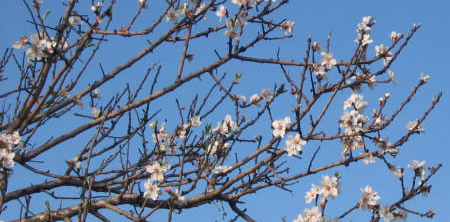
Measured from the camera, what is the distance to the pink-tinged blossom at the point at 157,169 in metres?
3.81

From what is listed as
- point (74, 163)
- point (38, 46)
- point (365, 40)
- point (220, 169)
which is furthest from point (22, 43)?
point (365, 40)

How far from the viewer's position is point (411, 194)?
11.6 ft

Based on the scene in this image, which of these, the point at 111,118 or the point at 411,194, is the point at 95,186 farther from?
the point at 411,194

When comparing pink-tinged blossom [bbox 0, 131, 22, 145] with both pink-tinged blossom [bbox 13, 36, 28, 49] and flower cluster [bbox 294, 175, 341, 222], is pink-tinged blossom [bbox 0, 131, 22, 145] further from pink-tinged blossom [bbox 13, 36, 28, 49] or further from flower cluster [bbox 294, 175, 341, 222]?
flower cluster [bbox 294, 175, 341, 222]

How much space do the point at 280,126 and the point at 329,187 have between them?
63 cm

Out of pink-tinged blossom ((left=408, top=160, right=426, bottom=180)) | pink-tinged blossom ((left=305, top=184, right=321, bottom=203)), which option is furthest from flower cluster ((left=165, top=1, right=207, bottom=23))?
pink-tinged blossom ((left=408, top=160, right=426, bottom=180))

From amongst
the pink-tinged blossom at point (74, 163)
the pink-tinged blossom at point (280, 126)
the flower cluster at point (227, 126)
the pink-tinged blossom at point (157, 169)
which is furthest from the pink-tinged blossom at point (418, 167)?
the pink-tinged blossom at point (74, 163)

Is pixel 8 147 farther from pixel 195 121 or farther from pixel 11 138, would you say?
pixel 195 121

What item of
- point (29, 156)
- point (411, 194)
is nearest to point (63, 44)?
point (29, 156)

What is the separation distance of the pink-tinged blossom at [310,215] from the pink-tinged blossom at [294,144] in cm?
49

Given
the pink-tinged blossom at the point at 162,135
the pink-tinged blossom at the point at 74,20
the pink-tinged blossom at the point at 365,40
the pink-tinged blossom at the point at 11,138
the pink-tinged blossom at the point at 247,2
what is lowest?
the pink-tinged blossom at the point at 11,138

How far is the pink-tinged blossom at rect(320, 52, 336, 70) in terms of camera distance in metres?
3.70

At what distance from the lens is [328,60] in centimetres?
371

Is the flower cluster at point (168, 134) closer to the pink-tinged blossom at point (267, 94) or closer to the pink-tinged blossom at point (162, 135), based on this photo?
the pink-tinged blossom at point (162, 135)
